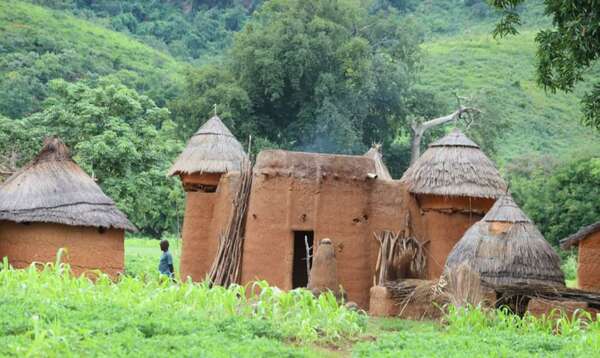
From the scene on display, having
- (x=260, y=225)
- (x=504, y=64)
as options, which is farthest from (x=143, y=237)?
(x=504, y=64)

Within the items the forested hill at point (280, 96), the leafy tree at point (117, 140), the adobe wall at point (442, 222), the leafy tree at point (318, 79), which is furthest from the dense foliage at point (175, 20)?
the adobe wall at point (442, 222)

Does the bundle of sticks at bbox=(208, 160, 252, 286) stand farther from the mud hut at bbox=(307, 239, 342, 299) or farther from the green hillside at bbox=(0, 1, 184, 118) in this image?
the green hillside at bbox=(0, 1, 184, 118)

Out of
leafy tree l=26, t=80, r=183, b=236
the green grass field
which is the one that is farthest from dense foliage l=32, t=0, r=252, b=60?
the green grass field

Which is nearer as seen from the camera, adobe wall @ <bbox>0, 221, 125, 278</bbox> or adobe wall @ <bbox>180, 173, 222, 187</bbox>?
adobe wall @ <bbox>0, 221, 125, 278</bbox>

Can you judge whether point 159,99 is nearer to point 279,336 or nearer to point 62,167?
point 62,167

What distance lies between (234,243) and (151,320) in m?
6.97

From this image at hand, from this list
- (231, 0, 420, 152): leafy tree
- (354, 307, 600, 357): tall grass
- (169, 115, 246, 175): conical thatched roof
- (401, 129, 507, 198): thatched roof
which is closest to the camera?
(354, 307, 600, 357): tall grass

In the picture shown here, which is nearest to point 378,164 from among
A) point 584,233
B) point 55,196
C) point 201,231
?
point 201,231

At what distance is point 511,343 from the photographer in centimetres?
1123

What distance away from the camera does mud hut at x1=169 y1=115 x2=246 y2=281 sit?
1867 centimetres

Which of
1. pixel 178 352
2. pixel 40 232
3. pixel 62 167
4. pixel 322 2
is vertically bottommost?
pixel 178 352

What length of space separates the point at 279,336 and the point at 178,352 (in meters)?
1.87

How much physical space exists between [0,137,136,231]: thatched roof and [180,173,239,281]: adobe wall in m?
1.07

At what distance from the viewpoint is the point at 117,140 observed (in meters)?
30.8
